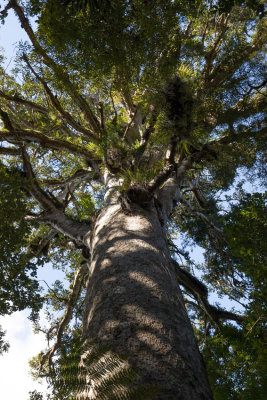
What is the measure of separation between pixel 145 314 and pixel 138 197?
188 centimetres

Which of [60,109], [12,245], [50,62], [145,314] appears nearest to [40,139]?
[60,109]

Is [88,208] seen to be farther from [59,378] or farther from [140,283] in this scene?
[59,378]

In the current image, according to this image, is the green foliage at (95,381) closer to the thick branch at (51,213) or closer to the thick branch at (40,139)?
the thick branch at (51,213)

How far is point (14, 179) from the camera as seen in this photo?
12.8ft

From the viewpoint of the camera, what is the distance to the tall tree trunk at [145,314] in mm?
1411

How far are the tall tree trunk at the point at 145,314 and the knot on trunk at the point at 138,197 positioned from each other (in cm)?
59

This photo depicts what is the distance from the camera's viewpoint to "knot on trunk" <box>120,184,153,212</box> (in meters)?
3.44

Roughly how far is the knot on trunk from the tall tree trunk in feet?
1.95

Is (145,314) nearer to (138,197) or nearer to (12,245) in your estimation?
(138,197)

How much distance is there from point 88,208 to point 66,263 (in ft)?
13.7

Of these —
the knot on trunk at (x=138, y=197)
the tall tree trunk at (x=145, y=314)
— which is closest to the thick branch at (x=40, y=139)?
the knot on trunk at (x=138, y=197)

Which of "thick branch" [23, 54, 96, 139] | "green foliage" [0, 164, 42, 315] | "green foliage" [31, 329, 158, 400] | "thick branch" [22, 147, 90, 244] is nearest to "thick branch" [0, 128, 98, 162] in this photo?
"thick branch" [23, 54, 96, 139]

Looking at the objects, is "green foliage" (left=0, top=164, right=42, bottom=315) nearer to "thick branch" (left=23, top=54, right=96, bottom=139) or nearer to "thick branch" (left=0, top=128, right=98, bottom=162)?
"thick branch" (left=0, top=128, right=98, bottom=162)

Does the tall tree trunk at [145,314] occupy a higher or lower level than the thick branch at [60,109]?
lower
